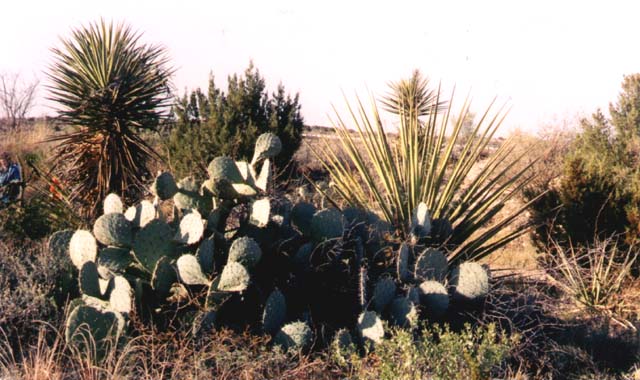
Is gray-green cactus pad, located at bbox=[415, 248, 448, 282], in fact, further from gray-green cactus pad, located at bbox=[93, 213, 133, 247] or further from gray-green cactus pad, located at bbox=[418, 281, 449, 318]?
gray-green cactus pad, located at bbox=[93, 213, 133, 247]

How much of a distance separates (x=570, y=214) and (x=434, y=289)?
556 cm

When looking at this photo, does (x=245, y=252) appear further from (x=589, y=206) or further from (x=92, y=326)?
(x=589, y=206)

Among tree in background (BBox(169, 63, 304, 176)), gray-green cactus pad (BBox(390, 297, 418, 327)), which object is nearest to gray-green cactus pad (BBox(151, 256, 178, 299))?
gray-green cactus pad (BBox(390, 297, 418, 327))

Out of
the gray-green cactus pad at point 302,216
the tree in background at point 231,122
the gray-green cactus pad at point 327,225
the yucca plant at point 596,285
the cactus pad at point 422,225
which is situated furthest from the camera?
the tree in background at point 231,122

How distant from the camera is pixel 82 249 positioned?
6.25 m

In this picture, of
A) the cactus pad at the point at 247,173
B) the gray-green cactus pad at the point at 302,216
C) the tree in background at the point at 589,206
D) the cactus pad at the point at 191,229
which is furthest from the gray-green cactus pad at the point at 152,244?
the tree in background at the point at 589,206

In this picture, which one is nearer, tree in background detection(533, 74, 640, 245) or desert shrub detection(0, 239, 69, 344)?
desert shrub detection(0, 239, 69, 344)

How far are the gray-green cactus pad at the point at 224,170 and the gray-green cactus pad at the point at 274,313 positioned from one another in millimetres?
1179

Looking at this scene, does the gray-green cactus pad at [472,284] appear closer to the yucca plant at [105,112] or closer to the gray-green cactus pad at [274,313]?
the gray-green cactus pad at [274,313]

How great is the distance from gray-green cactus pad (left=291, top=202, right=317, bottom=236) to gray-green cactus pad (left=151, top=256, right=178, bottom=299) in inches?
50.4

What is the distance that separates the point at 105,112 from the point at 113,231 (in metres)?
4.30

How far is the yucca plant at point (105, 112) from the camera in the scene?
9.86 m

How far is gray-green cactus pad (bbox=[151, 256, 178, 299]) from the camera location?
5.80 meters

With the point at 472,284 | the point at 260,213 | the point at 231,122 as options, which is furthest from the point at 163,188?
the point at 231,122
